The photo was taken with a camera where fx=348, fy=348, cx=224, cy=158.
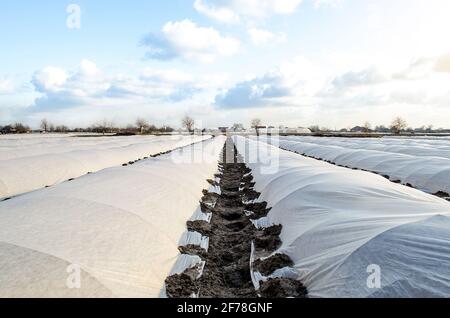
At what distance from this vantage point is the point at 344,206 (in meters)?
5.99

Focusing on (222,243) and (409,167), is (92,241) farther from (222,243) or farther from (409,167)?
(409,167)

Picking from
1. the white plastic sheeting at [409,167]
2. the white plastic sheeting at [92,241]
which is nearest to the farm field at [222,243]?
the white plastic sheeting at [92,241]

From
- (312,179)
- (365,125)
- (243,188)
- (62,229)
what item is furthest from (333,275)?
(365,125)

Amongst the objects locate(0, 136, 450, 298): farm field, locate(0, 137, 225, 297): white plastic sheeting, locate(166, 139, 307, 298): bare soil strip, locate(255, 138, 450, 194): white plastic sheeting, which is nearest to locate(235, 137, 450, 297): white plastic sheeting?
locate(0, 136, 450, 298): farm field

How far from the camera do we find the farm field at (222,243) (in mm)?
3447

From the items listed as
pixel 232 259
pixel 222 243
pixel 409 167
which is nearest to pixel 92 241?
pixel 232 259

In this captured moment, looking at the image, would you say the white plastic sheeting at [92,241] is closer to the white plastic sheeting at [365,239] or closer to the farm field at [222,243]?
the farm field at [222,243]

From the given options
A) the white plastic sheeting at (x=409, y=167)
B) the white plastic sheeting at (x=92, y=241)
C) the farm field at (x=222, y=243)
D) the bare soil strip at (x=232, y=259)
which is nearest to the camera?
the white plastic sheeting at (x=92, y=241)

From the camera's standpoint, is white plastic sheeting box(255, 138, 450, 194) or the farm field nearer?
the farm field

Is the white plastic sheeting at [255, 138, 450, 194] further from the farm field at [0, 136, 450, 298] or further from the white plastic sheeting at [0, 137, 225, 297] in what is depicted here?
the white plastic sheeting at [0, 137, 225, 297]

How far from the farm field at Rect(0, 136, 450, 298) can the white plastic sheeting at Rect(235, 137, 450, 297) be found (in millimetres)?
15

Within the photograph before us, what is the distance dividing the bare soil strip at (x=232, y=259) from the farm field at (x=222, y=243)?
0.02 meters

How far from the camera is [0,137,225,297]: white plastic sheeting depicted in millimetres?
3332
